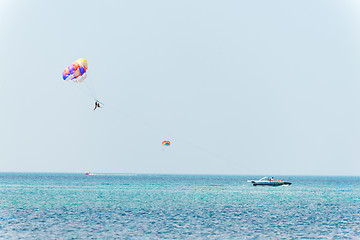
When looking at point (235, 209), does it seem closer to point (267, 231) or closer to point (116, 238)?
point (267, 231)

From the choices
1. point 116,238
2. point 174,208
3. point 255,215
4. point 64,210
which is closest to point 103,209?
point 64,210

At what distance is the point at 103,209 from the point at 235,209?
43.9 ft

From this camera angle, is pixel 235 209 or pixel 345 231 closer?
pixel 345 231

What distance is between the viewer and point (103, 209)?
53219mm

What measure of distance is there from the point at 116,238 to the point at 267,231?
1110 centimetres

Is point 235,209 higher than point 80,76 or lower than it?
lower

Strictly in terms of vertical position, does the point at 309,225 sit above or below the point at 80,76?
below

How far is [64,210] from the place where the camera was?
169 ft

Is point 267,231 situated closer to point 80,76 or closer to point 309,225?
point 309,225

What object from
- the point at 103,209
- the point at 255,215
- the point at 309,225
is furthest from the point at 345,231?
the point at 103,209

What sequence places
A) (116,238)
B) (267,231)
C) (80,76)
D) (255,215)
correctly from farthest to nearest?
(80,76) → (255,215) → (267,231) → (116,238)

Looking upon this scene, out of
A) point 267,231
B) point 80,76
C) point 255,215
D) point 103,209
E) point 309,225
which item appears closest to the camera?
point 267,231

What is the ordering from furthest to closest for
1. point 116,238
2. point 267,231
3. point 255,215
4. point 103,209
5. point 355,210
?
point 355,210 < point 103,209 < point 255,215 < point 267,231 < point 116,238

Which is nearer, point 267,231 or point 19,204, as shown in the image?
point 267,231
